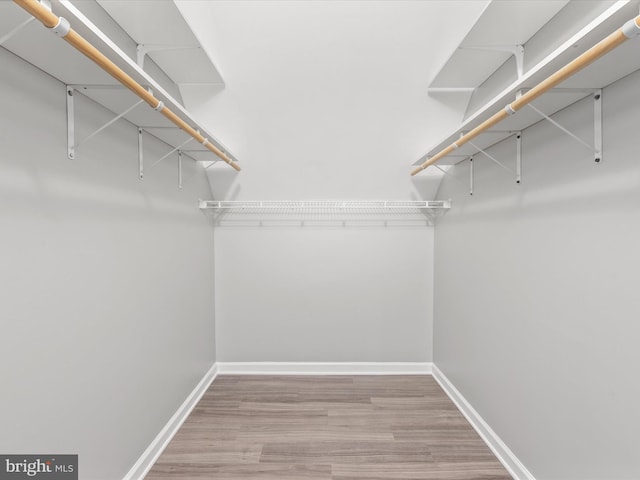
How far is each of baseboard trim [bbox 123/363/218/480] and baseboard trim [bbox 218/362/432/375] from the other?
0.85 feet

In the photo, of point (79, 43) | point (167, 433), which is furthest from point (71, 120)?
point (167, 433)

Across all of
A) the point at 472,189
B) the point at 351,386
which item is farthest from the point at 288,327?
the point at 472,189

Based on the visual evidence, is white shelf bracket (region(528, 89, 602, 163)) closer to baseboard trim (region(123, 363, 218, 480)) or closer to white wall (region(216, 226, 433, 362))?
white wall (region(216, 226, 433, 362))

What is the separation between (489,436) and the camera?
5.81 feet

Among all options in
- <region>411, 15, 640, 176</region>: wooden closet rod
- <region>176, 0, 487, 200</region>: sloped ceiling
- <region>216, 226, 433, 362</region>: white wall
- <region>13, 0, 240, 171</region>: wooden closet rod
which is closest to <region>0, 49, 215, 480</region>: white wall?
<region>13, 0, 240, 171</region>: wooden closet rod

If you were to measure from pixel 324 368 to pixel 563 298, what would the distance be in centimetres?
189

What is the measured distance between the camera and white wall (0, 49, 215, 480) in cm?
94

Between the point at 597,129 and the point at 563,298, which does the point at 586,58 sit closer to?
the point at 597,129

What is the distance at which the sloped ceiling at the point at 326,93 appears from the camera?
5.99 ft

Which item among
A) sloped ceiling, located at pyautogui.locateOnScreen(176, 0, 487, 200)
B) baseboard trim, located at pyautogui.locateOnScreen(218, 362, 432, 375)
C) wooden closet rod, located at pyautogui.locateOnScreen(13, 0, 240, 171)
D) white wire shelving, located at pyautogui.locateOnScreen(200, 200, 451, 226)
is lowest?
baseboard trim, located at pyautogui.locateOnScreen(218, 362, 432, 375)

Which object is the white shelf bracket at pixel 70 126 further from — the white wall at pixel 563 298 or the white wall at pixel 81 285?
→ the white wall at pixel 563 298

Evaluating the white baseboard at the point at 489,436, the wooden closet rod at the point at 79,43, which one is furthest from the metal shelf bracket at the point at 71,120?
the white baseboard at the point at 489,436

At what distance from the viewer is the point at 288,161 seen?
2.45m

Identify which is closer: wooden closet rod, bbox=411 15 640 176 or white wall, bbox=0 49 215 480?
wooden closet rod, bbox=411 15 640 176
